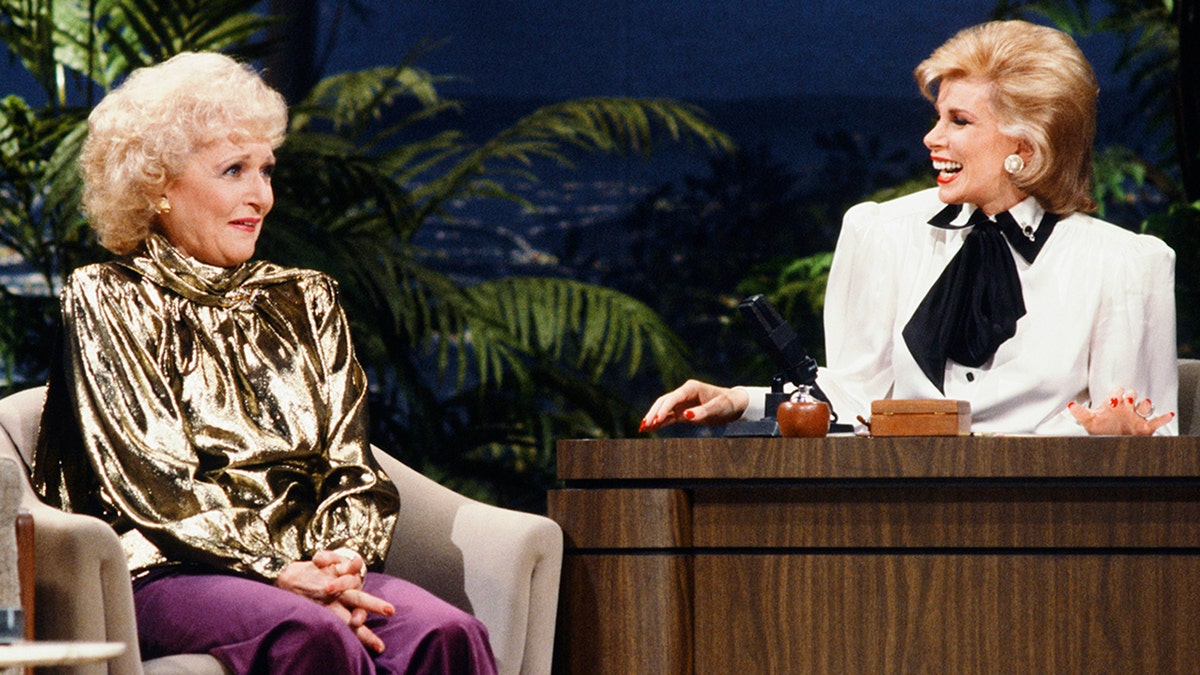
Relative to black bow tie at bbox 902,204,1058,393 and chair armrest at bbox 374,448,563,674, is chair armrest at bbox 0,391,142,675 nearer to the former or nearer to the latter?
chair armrest at bbox 374,448,563,674

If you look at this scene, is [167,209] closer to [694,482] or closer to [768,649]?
[694,482]

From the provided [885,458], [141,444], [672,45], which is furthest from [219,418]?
[672,45]

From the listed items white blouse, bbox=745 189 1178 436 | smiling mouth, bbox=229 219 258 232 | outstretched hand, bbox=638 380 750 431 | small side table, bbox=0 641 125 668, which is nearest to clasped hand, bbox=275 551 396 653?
outstretched hand, bbox=638 380 750 431

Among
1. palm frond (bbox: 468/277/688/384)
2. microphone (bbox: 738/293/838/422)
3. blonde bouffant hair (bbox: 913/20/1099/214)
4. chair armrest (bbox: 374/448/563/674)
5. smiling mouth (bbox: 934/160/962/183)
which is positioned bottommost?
palm frond (bbox: 468/277/688/384)

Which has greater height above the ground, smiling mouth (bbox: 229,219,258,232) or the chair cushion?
smiling mouth (bbox: 229,219,258,232)

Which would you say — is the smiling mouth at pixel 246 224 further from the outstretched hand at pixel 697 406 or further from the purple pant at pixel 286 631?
the outstretched hand at pixel 697 406

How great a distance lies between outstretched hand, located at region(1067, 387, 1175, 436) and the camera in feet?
7.58

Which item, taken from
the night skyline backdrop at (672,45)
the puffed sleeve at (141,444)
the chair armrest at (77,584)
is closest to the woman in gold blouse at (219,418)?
Answer: the puffed sleeve at (141,444)

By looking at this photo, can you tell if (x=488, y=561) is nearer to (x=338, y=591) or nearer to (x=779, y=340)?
(x=338, y=591)

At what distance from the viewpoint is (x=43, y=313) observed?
4.18 metres

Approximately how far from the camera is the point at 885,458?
2.15 m

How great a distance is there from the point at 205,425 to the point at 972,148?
1.48 m

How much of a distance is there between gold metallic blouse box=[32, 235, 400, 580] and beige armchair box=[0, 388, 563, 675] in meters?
0.13

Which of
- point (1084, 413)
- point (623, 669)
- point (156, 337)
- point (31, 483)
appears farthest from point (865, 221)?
point (31, 483)
